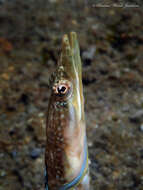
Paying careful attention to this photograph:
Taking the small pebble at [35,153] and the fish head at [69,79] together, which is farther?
the small pebble at [35,153]

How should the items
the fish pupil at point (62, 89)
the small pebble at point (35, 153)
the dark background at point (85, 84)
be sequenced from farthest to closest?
the small pebble at point (35, 153)
the dark background at point (85, 84)
the fish pupil at point (62, 89)

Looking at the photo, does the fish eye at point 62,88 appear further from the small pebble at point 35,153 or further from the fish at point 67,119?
the small pebble at point 35,153

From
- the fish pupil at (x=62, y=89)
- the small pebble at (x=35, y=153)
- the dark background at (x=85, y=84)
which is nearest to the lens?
the fish pupil at (x=62, y=89)

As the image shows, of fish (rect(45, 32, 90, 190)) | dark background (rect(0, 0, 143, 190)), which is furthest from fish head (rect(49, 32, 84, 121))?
dark background (rect(0, 0, 143, 190))

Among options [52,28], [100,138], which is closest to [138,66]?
[100,138]

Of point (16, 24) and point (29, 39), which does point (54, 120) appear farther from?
point (16, 24)

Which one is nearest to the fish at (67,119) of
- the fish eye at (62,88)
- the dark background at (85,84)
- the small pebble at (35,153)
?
the fish eye at (62,88)

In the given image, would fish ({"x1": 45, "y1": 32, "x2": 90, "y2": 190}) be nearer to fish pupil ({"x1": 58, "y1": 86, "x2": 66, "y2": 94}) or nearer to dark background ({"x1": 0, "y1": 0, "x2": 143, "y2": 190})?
fish pupil ({"x1": 58, "y1": 86, "x2": 66, "y2": 94})

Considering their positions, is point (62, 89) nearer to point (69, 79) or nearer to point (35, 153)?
point (69, 79)
